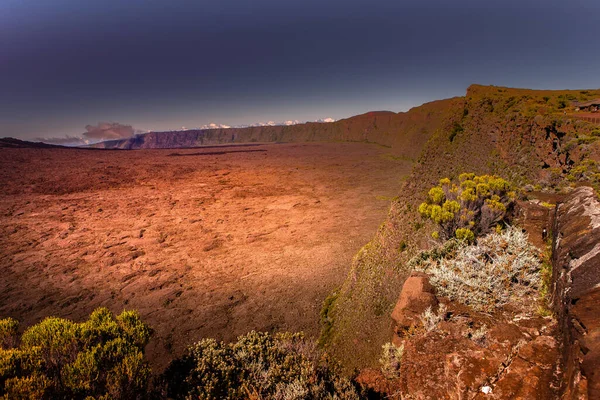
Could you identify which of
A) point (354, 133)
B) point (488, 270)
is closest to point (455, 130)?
point (488, 270)

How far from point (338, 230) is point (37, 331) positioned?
12626mm

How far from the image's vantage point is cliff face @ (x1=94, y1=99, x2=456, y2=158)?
5119 centimetres

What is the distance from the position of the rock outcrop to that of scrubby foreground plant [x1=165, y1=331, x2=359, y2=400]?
8.49ft

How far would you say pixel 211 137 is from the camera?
167 meters

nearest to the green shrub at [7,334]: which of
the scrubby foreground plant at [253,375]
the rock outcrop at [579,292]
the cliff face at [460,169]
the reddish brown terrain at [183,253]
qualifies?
the scrubby foreground plant at [253,375]

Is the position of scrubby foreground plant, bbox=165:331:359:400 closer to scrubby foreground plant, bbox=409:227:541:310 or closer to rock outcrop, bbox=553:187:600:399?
scrubby foreground plant, bbox=409:227:541:310

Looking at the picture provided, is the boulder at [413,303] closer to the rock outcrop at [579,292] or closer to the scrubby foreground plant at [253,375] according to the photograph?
the scrubby foreground plant at [253,375]

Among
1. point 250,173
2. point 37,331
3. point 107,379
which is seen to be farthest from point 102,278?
point 250,173

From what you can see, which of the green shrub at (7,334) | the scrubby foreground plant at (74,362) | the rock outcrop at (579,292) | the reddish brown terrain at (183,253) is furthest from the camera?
the reddish brown terrain at (183,253)

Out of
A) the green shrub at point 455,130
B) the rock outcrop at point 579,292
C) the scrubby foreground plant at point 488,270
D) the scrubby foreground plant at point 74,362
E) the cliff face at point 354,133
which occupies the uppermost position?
the cliff face at point 354,133

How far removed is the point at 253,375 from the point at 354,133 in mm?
105640

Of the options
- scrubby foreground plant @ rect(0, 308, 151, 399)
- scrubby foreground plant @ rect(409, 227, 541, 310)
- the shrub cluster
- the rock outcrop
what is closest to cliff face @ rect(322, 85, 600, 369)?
the shrub cluster

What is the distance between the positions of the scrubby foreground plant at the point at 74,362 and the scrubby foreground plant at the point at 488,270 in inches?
184

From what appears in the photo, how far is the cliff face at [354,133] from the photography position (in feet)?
168
